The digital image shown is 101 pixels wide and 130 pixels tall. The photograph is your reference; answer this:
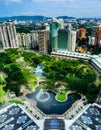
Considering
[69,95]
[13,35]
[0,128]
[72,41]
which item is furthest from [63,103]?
[13,35]

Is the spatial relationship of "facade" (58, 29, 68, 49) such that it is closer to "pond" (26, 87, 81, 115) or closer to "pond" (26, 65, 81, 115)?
"pond" (26, 65, 81, 115)

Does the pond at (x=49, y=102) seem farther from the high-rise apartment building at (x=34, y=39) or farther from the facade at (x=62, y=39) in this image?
the high-rise apartment building at (x=34, y=39)

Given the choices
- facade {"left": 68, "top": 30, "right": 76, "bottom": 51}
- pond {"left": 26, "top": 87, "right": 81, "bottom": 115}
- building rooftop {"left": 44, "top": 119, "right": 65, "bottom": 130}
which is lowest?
pond {"left": 26, "top": 87, "right": 81, "bottom": 115}

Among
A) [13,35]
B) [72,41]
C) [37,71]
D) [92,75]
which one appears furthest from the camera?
[13,35]

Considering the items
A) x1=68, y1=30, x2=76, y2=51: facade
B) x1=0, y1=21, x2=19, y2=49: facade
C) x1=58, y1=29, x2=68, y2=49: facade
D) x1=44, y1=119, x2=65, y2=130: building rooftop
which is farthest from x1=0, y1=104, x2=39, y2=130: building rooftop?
x1=0, y1=21, x2=19, y2=49: facade

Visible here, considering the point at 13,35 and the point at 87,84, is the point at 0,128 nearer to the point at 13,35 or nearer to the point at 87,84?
the point at 87,84

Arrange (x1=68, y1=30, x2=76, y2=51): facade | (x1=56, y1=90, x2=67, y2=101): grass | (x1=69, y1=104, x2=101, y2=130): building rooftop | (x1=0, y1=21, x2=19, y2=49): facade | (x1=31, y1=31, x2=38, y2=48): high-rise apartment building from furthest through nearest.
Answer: (x1=31, y1=31, x2=38, y2=48): high-rise apartment building → (x1=0, y1=21, x2=19, y2=49): facade → (x1=68, y1=30, x2=76, y2=51): facade → (x1=56, y1=90, x2=67, y2=101): grass → (x1=69, y1=104, x2=101, y2=130): building rooftop

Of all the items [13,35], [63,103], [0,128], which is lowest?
[63,103]
